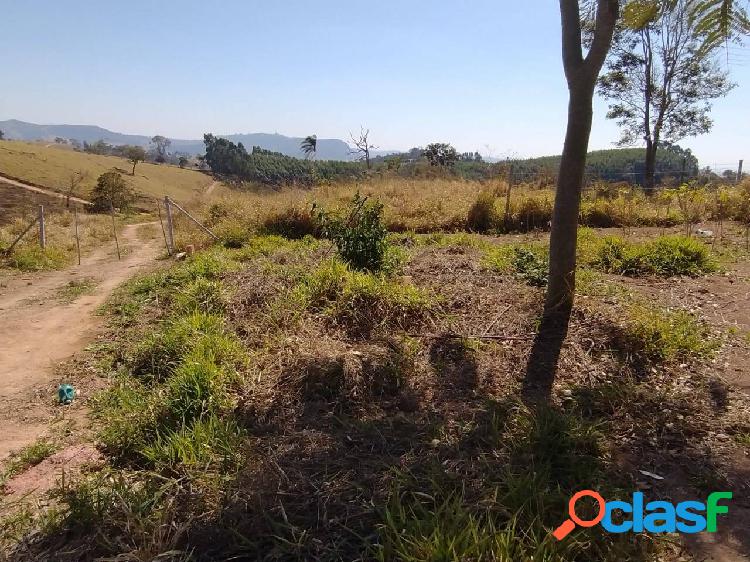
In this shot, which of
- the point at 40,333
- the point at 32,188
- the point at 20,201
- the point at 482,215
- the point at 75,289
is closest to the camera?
the point at 40,333

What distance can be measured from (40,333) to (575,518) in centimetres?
592

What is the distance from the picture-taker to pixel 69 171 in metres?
39.2

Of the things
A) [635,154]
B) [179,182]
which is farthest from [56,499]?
[179,182]

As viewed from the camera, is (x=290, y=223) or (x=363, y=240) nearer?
(x=363, y=240)

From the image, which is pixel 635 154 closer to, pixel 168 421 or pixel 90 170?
pixel 168 421

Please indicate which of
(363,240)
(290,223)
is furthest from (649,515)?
(290,223)

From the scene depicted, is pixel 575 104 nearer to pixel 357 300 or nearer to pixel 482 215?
pixel 357 300

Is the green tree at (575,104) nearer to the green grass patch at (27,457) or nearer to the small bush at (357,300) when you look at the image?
the small bush at (357,300)

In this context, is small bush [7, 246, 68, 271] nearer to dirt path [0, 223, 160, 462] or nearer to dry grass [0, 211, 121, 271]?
dry grass [0, 211, 121, 271]

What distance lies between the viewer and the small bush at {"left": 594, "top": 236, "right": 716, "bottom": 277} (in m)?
5.85

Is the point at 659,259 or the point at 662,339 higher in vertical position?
the point at 659,259

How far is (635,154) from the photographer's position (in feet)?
104

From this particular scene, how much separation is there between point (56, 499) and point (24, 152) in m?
48.9

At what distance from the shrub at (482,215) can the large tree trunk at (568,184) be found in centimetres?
626
